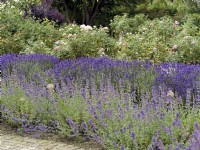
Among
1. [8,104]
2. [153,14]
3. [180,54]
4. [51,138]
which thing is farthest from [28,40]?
[153,14]

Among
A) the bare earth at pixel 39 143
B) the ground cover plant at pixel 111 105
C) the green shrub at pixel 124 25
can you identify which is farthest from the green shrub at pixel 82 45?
the bare earth at pixel 39 143

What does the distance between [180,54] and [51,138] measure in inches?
194

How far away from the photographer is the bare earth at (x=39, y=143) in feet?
16.8

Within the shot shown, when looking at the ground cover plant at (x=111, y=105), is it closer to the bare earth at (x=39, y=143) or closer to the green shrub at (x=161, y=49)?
the bare earth at (x=39, y=143)

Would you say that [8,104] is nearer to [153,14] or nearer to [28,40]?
[28,40]

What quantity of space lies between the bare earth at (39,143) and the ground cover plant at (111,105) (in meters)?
0.10

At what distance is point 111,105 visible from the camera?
212 inches

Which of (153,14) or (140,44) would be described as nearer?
(140,44)

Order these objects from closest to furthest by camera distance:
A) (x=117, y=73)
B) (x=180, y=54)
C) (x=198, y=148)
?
(x=198, y=148)
(x=117, y=73)
(x=180, y=54)

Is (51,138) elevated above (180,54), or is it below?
below

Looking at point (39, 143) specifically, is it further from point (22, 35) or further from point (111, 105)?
point (22, 35)

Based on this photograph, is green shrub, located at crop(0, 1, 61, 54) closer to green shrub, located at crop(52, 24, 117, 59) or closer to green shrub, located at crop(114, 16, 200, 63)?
green shrub, located at crop(52, 24, 117, 59)

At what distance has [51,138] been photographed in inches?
215

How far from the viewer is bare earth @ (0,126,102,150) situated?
5105mm
